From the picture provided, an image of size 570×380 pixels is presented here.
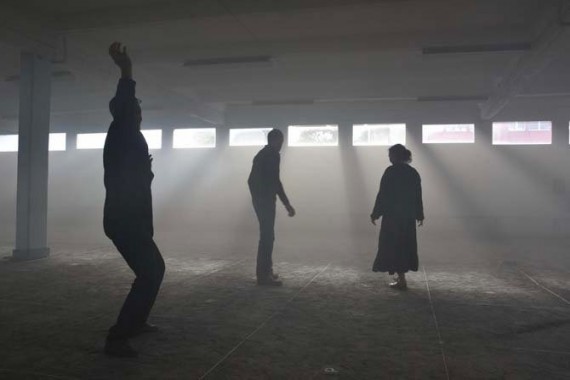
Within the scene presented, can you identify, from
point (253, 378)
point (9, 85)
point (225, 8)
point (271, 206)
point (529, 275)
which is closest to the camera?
point (253, 378)

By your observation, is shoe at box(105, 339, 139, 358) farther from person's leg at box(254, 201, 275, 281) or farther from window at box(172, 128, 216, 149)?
window at box(172, 128, 216, 149)

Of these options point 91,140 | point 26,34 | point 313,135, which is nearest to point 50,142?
point 91,140

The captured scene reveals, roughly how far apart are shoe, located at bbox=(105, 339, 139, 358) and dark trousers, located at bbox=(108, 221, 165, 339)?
31mm

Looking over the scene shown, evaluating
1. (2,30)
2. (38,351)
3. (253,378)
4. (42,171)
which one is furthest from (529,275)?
(2,30)

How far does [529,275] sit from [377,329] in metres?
3.72

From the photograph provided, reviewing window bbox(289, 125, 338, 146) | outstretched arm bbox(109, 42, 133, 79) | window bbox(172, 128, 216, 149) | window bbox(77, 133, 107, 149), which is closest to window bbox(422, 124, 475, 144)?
window bbox(289, 125, 338, 146)

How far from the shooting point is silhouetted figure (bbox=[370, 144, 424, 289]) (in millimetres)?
4809

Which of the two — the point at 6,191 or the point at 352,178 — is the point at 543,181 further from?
the point at 6,191

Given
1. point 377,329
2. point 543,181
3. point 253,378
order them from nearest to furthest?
point 253,378, point 377,329, point 543,181

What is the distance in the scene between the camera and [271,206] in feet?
16.0

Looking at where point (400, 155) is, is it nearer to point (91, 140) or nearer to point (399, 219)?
point (399, 219)

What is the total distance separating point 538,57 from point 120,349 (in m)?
7.66

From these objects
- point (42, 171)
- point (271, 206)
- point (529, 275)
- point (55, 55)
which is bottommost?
point (529, 275)

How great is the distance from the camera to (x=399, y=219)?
15.9ft
